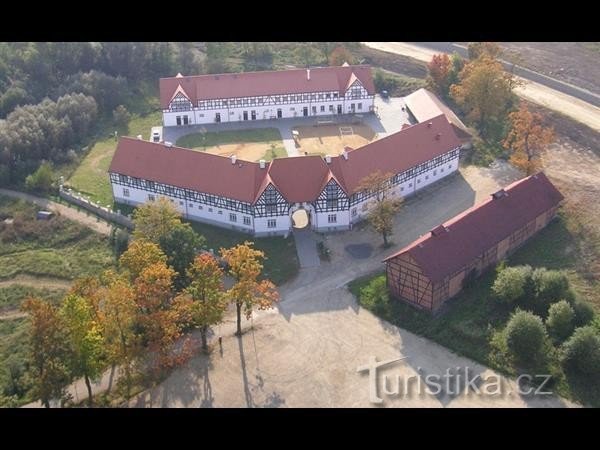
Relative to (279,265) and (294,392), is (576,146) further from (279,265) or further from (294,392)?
(294,392)

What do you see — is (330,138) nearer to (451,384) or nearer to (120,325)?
Result: (451,384)

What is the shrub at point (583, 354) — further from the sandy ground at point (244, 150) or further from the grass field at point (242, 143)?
the sandy ground at point (244, 150)

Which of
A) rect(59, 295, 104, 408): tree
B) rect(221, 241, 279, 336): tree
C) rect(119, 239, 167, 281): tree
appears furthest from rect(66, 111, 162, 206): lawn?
rect(59, 295, 104, 408): tree

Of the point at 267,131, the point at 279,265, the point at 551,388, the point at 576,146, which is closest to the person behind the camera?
the point at 551,388

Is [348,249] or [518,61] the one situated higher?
[518,61]

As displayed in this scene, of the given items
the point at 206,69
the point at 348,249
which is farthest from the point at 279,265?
the point at 206,69

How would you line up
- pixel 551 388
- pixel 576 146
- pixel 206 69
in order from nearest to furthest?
pixel 551 388
pixel 576 146
pixel 206 69

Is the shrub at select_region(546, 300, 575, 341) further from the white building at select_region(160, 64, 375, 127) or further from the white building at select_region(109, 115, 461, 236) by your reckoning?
the white building at select_region(160, 64, 375, 127)
